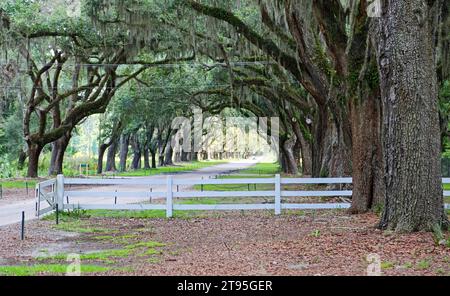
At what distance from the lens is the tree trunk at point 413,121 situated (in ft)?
30.5

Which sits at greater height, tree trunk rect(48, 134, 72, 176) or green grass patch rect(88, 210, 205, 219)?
tree trunk rect(48, 134, 72, 176)

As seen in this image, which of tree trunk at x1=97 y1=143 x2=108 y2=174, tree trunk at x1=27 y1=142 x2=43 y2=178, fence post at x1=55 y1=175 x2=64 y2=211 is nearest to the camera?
fence post at x1=55 y1=175 x2=64 y2=211

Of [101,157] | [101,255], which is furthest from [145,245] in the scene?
[101,157]

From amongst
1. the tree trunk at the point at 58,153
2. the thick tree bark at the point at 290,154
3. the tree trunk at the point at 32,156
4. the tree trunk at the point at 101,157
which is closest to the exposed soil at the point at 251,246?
the tree trunk at the point at 32,156

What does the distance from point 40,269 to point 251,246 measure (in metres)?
3.35

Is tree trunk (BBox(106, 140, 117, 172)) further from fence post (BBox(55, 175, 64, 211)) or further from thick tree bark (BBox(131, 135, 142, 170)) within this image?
fence post (BBox(55, 175, 64, 211))

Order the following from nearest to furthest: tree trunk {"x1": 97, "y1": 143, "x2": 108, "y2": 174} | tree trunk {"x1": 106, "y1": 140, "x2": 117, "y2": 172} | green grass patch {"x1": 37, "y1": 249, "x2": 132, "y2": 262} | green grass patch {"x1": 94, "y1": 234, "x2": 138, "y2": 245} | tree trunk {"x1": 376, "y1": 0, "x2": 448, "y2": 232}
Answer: green grass patch {"x1": 37, "y1": 249, "x2": 132, "y2": 262} → tree trunk {"x1": 376, "y1": 0, "x2": 448, "y2": 232} → green grass patch {"x1": 94, "y1": 234, "x2": 138, "y2": 245} → tree trunk {"x1": 97, "y1": 143, "x2": 108, "y2": 174} → tree trunk {"x1": 106, "y1": 140, "x2": 117, "y2": 172}

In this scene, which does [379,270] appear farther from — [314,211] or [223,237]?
[314,211]

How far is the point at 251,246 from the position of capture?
31.5 feet

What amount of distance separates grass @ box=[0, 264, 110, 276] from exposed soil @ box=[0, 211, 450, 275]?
0.28 meters

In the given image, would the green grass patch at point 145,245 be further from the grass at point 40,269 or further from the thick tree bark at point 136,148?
the thick tree bark at point 136,148

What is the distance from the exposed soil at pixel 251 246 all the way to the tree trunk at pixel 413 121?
512 mm

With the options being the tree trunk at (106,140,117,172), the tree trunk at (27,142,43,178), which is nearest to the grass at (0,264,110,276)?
the tree trunk at (27,142,43,178)

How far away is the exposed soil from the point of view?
7.43 m
